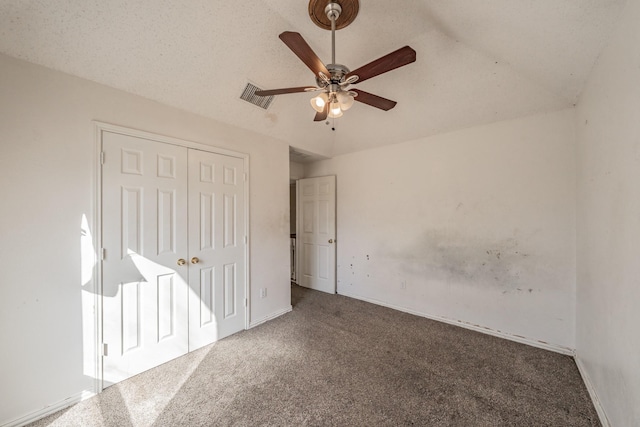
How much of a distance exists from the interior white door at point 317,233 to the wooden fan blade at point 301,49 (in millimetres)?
2644

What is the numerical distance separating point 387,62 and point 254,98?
1594 mm

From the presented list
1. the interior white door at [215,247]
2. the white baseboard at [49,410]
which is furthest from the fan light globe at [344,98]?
the white baseboard at [49,410]

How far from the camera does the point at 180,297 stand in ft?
7.79

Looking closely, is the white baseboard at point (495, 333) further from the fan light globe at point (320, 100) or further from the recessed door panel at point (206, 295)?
the fan light globe at point (320, 100)

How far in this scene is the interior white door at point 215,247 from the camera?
248 cm

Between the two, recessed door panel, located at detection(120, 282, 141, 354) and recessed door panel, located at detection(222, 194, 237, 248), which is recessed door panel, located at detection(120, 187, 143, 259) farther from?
recessed door panel, located at detection(222, 194, 237, 248)

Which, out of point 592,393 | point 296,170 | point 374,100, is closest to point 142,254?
point 374,100

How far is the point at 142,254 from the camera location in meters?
2.13

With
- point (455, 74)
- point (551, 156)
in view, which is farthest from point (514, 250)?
point (455, 74)

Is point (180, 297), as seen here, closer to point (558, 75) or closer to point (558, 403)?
point (558, 403)

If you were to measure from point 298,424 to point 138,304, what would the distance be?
1674 millimetres

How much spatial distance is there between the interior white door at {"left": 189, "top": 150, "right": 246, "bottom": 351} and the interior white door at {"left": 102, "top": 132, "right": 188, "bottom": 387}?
97 mm

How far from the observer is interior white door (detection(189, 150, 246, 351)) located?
2480 millimetres

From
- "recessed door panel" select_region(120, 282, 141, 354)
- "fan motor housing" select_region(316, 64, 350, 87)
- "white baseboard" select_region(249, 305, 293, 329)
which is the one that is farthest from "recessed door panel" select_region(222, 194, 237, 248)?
"fan motor housing" select_region(316, 64, 350, 87)
